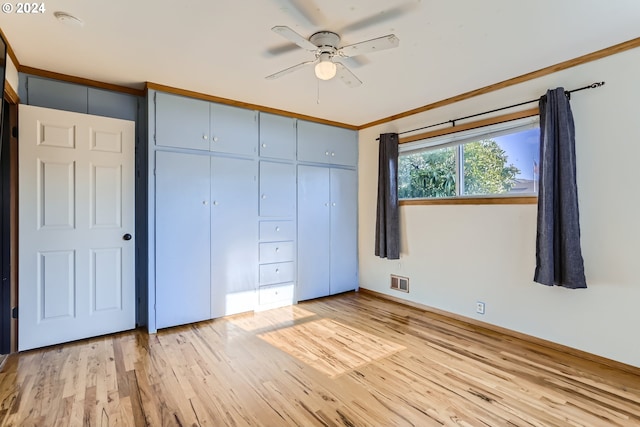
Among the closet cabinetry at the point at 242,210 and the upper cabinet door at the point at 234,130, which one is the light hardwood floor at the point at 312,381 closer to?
the closet cabinetry at the point at 242,210

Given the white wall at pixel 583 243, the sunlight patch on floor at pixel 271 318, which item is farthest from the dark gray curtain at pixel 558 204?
the sunlight patch on floor at pixel 271 318

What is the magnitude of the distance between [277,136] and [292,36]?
1990 mm

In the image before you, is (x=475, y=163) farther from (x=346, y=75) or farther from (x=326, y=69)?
(x=326, y=69)

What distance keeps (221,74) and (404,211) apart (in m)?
2.56

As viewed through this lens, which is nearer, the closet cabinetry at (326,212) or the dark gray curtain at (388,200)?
the dark gray curtain at (388,200)

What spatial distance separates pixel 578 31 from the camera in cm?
218

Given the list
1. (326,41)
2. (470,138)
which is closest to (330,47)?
(326,41)

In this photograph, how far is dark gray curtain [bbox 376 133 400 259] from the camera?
3.95 metres

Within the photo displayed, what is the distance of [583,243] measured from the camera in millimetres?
2549

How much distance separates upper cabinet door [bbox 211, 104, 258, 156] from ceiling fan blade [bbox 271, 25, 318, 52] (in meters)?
1.66

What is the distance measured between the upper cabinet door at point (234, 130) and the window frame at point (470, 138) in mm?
1840

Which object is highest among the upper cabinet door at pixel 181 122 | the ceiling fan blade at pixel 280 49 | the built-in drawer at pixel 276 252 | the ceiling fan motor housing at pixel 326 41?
the ceiling fan blade at pixel 280 49

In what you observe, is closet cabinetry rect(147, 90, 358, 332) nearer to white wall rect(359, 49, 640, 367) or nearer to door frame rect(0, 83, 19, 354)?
door frame rect(0, 83, 19, 354)

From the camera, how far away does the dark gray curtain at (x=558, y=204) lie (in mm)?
2484
